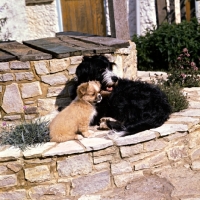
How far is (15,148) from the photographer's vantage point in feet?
14.3

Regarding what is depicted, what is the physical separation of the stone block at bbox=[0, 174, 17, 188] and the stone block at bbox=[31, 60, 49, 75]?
1.56m

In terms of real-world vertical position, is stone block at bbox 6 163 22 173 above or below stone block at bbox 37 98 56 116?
below

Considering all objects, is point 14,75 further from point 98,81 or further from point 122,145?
point 122,145

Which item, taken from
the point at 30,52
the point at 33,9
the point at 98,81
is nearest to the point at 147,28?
the point at 33,9

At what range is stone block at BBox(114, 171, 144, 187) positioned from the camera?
4.44 meters

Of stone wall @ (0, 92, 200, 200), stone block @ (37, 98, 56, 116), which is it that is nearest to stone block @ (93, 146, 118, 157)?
stone wall @ (0, 92, 200, 200)

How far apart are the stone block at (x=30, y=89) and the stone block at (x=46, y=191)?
4.94ft

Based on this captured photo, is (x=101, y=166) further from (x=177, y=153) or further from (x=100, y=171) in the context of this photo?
(x=177, y=153)

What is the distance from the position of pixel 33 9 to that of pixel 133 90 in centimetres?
675

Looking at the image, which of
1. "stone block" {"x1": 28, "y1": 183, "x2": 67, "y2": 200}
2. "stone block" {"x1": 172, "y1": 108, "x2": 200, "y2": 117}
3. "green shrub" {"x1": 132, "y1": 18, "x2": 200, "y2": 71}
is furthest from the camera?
"green shrub" {"x1": 132, "y1": 18, "x2": 200, "y2": 71}

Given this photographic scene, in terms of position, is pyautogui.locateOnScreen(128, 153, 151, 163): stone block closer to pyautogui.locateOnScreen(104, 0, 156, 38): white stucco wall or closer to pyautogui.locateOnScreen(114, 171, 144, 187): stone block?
pyautogui.locateOnScreen(114, 171, 144, 187): stone block

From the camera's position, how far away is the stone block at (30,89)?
5379mm

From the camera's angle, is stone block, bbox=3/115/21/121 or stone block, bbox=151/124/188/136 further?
stone block, bbox=3/115/21/121

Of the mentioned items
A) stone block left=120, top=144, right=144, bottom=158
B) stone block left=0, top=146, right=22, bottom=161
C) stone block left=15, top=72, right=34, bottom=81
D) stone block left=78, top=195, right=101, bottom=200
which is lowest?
stone block left=78, top=195, right=101, bottom=200
